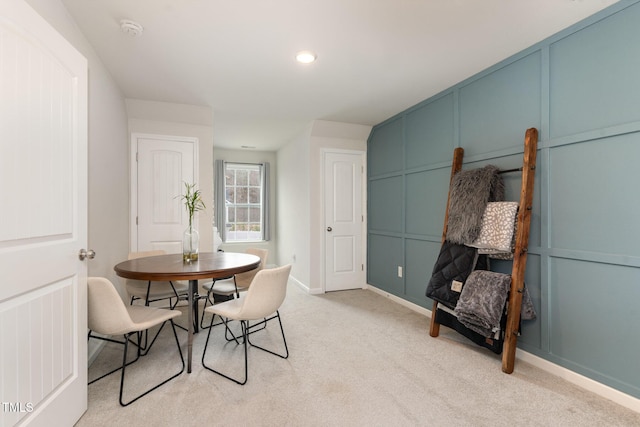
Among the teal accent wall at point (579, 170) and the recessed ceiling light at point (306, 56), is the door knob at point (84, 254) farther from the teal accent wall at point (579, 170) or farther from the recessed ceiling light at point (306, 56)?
the teal accent wall at point (579, 170)

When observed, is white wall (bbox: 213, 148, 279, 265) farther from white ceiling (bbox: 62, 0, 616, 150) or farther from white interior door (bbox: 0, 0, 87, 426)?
white interior door (bbox: 0, 0, 87, 426)

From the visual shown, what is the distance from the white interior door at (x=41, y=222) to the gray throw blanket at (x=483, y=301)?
8.24ft

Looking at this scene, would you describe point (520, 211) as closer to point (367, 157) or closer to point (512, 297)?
point (512, 297)

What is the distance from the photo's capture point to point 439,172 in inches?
125

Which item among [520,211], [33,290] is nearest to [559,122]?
[520,211]

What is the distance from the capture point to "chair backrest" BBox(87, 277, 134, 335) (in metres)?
1.71

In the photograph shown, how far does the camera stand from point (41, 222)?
1.35 metres

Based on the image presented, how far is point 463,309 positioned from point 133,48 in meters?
3.22

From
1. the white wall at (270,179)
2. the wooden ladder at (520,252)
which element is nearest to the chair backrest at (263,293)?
the wooden ladder at (520,252)

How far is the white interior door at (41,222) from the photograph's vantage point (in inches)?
46.2

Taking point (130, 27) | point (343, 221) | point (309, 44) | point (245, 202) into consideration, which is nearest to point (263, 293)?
point (309, 44)

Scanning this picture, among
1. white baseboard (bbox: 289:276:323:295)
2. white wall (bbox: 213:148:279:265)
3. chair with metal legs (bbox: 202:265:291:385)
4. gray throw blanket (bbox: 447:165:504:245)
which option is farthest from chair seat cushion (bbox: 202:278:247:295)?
white wall (bbox: 213:148:279:265)

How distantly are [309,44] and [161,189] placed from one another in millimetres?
2389

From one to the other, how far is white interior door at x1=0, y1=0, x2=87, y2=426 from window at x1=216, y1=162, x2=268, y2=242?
4.26 meters
